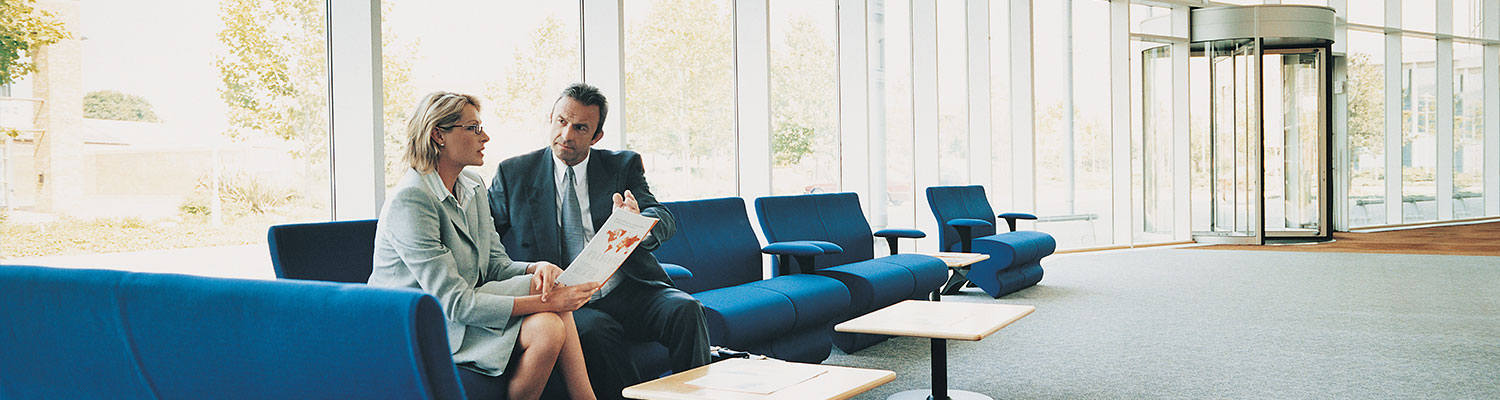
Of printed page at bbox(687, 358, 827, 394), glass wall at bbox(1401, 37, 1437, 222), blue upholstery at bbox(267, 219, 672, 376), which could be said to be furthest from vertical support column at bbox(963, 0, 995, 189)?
glass wall at bbox(1401, 37, 1437, 222)

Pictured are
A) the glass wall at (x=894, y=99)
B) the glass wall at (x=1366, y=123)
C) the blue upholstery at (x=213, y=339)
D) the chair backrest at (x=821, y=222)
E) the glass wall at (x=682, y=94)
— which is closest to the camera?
the blue upholstery at (x=213, y=339)

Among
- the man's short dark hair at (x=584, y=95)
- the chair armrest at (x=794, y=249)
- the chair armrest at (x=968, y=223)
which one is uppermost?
the man's short dark hair at (x=584, y=95)

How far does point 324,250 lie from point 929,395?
2.19 meters

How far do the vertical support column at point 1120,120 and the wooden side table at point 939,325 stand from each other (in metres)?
7.36

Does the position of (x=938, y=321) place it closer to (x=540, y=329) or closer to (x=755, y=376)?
(x=755, y=376)

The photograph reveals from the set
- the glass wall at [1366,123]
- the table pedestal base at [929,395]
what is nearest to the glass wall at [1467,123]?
the glass wall at [1366,123]

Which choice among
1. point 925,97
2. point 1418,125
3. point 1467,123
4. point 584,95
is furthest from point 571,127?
point 1467,123

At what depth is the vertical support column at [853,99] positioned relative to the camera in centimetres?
786

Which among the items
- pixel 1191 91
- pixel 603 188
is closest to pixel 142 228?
pixel 603 188

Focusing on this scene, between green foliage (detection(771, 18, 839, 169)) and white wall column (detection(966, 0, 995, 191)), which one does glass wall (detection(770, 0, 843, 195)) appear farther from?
white wall column (detection(966, 0, 995, 191))

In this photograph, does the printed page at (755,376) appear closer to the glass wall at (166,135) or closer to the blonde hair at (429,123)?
the blonde hair at (429,123)

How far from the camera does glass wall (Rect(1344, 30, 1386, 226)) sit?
42.9 ft

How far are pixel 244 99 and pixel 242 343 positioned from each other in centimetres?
315

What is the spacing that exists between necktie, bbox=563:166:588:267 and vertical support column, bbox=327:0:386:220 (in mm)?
1250
